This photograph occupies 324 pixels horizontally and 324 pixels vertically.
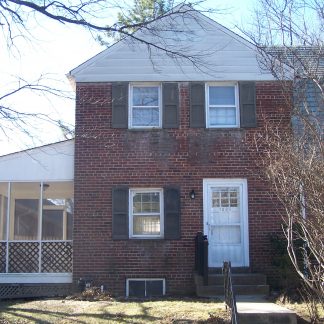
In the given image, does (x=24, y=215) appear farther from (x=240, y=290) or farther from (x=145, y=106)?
(x=240, y=290)

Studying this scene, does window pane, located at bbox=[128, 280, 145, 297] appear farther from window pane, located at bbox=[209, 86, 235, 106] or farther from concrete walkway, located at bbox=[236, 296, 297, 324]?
window pane, located at bbox=[209, 86, 235, 106]

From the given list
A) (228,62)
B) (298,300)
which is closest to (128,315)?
(298,300)

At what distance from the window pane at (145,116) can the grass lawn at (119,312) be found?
4.89m

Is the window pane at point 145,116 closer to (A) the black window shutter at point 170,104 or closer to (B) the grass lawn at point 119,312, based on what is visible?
(A) the black window shutter at point 170,104

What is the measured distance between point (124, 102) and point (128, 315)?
6331 millimetres

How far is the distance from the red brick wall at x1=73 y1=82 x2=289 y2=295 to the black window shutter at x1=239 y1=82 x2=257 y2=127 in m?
0.17

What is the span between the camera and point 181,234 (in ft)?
46.2

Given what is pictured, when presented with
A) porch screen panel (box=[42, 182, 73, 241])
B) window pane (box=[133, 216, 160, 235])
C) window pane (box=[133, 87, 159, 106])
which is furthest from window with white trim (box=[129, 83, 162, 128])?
porch screen panel (box=[42, 182, 73, 241])

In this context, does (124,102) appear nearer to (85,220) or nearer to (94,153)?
(94,153)

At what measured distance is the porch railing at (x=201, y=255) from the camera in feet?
42.4

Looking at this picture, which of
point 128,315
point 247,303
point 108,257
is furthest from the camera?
point 108,257

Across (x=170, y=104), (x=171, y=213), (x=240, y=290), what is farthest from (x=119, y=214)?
(x=240, y=290)

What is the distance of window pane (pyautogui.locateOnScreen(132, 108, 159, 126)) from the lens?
576 inches

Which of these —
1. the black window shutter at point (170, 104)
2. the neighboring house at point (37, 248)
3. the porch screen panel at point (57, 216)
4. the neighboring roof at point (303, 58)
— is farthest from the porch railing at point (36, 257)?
the neighboring roof at point (303, 58)
